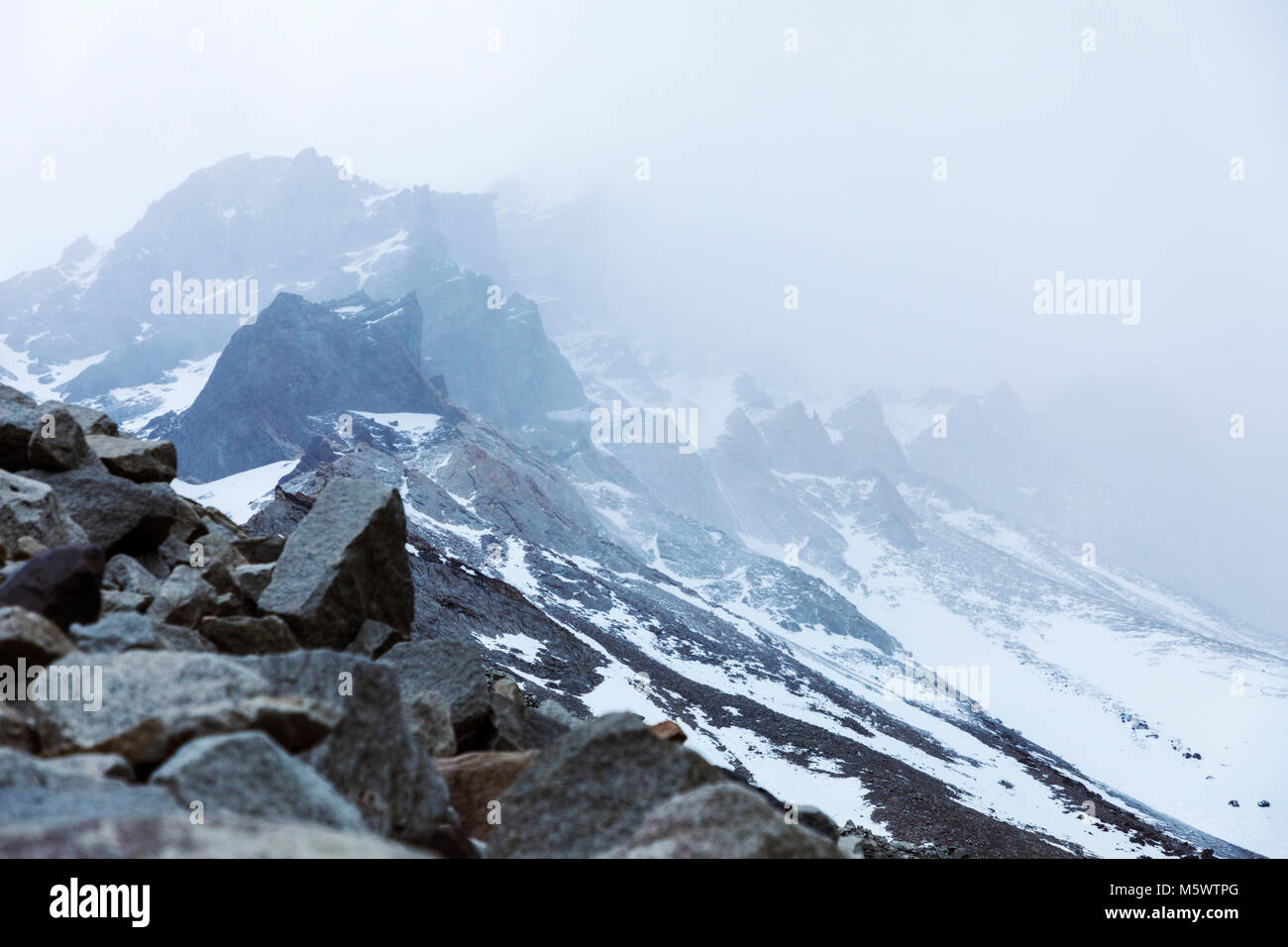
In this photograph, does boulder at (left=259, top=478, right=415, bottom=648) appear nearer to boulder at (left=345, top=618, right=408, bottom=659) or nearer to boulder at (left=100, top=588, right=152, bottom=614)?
boulder at (left=345, top=618, right=408, bottom=659)

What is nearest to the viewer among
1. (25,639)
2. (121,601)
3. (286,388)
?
(25,639)

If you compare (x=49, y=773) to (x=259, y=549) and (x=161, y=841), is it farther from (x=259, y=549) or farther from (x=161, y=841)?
(x=259, y=549)

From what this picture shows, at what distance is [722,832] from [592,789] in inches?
60.6

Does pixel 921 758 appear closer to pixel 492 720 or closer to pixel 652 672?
pixel 652 672

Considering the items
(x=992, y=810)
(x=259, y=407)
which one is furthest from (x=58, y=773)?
(x=259, y=407)

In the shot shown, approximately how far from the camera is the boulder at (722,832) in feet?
13.6

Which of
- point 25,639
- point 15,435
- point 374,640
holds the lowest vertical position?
point 374,640

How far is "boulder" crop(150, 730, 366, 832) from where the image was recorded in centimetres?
412

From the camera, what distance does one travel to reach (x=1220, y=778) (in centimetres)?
9819

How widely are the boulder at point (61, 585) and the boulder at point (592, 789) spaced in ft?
14.9

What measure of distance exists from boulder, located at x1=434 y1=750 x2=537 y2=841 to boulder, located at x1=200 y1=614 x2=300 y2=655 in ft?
10.2

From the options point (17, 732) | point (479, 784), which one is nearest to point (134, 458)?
point (17, 732)

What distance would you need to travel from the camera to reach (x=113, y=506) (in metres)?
10.8
